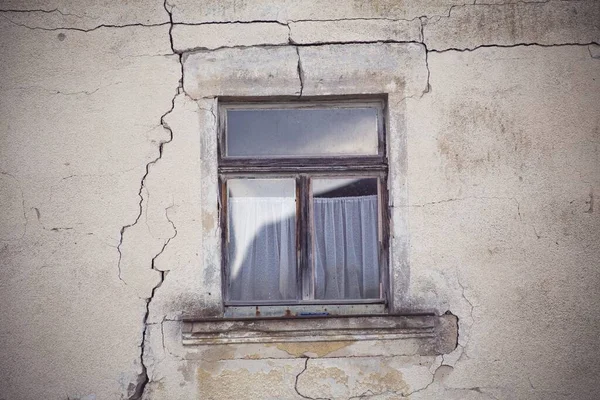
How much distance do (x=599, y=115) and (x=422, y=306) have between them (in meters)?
1.47

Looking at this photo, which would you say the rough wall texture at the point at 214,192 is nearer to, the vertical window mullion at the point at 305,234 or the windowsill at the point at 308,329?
the windowsill at the point at 308,329

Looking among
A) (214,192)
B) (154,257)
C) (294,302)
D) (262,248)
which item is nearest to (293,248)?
(262,248)

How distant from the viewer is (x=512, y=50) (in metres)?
3.44

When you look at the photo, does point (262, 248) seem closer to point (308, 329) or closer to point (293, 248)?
point (293, 248)

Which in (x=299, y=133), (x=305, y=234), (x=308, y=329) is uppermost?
(x=299, y=133)

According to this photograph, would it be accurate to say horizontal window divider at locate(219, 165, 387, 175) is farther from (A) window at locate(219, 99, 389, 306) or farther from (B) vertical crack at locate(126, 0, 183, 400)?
(B) vertical crack at locate(126, 0, 183, 400)

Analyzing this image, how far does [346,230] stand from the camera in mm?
3547

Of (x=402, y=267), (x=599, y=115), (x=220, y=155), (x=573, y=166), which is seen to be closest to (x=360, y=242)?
(x=402, y=267)

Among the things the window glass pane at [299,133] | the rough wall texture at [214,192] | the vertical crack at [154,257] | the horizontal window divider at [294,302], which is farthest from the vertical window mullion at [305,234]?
the vertical crack at [154,257]

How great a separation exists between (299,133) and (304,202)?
0.41 meters

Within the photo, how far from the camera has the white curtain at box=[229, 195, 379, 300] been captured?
351cm

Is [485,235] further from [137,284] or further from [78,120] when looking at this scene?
[78,120]

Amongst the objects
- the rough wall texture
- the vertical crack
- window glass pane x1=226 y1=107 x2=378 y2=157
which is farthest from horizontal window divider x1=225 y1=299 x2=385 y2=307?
window glass pane x1=226 y1=107 x2=378 y2=157

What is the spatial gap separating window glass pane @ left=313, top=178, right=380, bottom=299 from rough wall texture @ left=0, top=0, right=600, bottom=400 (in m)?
0.24
